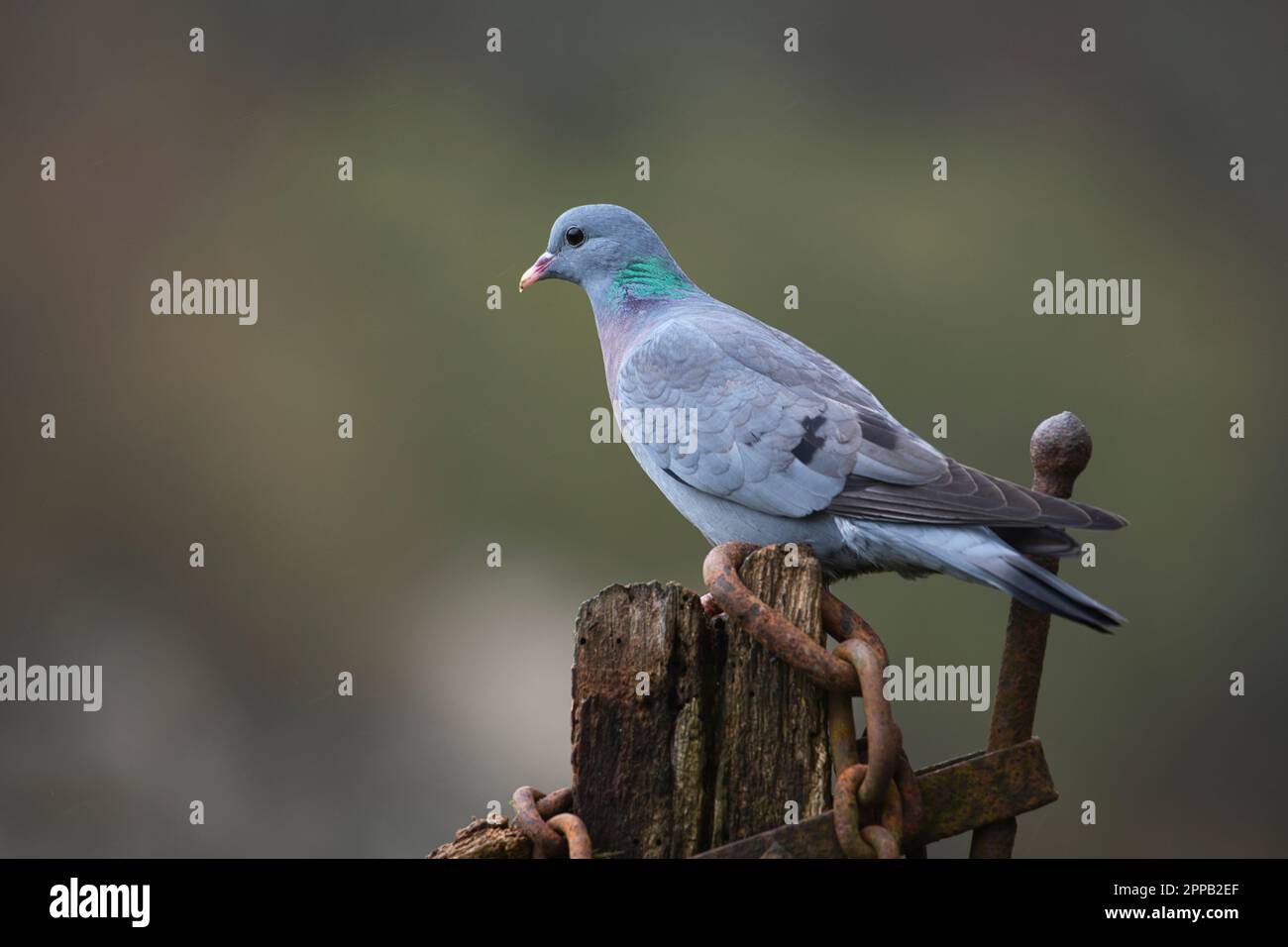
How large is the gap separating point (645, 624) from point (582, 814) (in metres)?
0.41

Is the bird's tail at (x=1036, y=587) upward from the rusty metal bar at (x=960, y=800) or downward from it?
upward

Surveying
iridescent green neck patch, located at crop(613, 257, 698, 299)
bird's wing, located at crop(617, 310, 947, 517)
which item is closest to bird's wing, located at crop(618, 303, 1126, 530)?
bird's wing, located at crop(617, 310, 947, 517)

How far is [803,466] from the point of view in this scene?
3.87 metres

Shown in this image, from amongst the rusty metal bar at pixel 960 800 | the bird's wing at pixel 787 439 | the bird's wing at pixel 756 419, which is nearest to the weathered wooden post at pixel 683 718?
the rusty metal bar at pixel 960 800

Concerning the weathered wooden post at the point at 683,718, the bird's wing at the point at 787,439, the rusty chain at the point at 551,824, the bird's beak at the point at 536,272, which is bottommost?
the rusty chain at the point at 551,824

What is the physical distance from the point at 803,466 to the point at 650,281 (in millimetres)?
1388

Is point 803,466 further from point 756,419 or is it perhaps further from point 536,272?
point 536,272

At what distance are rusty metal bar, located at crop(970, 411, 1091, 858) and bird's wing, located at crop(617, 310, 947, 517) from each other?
66 centimetres

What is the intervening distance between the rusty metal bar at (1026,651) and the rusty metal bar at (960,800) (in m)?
0.04

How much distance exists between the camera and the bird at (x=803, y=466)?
126 inches

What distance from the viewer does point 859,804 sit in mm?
2438

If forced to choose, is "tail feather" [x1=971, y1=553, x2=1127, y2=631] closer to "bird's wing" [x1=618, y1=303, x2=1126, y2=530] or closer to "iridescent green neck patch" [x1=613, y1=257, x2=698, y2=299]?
"bird's wing" [x1=618, y1=303, x2=1126, y2=530]

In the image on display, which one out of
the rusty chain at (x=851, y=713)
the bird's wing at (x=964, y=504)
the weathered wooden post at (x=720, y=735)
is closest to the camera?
the rusty chain at (x=851, y=713)

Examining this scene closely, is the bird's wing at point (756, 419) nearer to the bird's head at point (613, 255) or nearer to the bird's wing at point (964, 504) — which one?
the bird's wing at point (964, 504)
